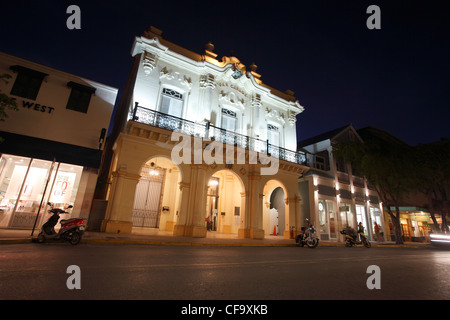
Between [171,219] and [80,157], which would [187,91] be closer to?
[80,157]

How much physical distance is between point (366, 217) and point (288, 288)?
21200mm

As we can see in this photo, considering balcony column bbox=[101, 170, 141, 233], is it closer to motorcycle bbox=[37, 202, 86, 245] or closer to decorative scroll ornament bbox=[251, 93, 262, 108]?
motorcycle bbox=[37, 202, 86, 245]

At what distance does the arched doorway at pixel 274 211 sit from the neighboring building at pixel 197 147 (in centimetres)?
9

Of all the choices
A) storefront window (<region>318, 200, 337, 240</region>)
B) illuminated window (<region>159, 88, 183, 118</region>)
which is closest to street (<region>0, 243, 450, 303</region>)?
illuminated window (<region>159, 88, 183, 118</region>)

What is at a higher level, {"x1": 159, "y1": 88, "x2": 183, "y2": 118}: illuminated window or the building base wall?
{"x1": 159, "y1": 88, "x2": 183, "y2": 118}: illuminated window

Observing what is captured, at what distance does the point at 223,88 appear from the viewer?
14.9 metres

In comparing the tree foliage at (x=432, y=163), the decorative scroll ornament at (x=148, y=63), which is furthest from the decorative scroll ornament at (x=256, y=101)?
the tree foliage at (x=432, y=163)

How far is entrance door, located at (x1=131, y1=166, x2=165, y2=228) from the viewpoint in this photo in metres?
13.4

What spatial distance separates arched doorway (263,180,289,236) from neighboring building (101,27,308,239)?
0.09m

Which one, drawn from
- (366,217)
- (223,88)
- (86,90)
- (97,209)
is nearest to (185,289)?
(97,209)

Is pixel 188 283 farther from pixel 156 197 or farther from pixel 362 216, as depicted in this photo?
pixel 362 216

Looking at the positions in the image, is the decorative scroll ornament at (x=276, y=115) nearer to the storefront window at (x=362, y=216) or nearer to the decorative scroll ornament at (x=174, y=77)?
the decorative scroll ornament at (x=174, y=77)

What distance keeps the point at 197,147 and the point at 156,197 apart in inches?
175

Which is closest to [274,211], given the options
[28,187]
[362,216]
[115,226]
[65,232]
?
[362,216]
